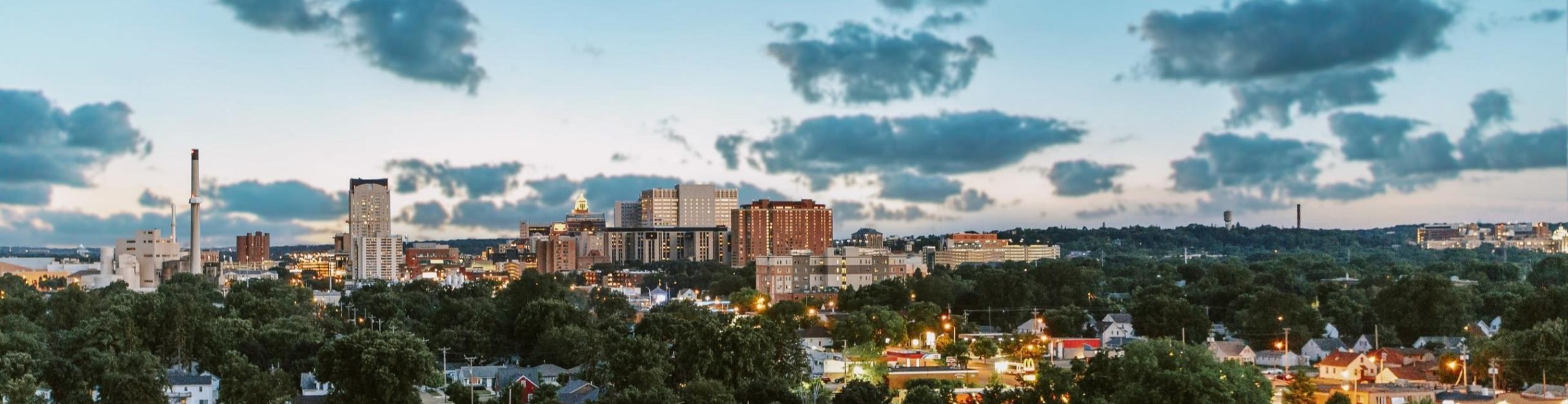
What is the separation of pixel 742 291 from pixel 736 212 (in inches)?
2855

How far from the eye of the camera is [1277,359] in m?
59.5

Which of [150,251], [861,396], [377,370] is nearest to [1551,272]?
[861,396]

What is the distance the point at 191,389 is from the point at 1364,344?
151ft

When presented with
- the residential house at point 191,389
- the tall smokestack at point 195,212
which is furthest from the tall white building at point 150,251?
the residential house at point 191,389

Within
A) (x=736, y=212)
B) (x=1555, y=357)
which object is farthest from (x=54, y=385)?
(x=736, y=212)

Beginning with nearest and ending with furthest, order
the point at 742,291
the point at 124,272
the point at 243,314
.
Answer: the point at 243,314 < the point at 742,291 < the point at 124,272

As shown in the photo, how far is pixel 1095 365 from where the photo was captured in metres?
37.9

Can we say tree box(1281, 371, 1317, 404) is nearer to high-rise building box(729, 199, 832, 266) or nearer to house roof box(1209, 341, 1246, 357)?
house roof box(1209, 341, 1246, 357)

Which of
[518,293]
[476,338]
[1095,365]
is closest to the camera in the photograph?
[1095,365]

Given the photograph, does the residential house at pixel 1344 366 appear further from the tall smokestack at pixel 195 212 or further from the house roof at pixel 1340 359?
the tall smokestack at pixel 195 212

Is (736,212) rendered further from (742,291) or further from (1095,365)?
(1095,365)

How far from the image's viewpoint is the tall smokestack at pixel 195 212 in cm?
11869

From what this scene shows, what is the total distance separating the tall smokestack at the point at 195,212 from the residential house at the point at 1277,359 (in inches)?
3447

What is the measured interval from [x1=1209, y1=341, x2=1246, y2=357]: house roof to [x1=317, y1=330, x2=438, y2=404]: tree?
31181mm
